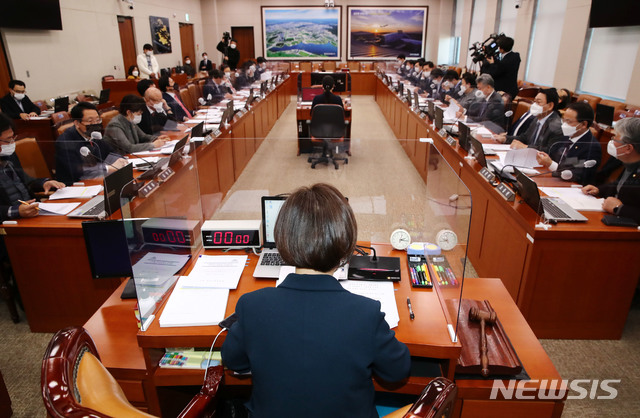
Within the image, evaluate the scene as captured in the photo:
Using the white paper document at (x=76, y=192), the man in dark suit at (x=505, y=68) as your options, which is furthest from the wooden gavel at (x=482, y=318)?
the man in dark suit at (x=505, y=68)

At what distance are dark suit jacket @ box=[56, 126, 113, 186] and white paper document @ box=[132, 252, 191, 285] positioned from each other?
5.29 feet

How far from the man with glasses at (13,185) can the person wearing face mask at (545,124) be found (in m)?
3.48

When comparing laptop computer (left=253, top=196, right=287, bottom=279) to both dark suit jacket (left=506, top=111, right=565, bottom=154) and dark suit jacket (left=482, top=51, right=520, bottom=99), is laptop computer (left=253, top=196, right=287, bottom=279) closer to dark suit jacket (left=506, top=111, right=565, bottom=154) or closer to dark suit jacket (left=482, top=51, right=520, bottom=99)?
dark suit jacket (left=506, top=111, right=565, bottom=154)

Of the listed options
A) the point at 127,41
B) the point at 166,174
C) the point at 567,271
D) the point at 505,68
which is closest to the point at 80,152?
the point at 166,174

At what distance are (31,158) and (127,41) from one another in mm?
7547

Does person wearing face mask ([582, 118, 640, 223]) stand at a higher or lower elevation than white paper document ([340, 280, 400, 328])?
higher

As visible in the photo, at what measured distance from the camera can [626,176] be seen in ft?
7.75

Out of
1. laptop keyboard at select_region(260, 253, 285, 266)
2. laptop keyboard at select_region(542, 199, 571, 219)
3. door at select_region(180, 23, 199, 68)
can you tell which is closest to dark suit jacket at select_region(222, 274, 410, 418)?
laptop keyboard at select_region(260, 253, 285, 266)

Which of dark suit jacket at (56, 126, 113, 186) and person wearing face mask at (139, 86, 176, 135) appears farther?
person wearing face mask at (139, 86, 176, 135)

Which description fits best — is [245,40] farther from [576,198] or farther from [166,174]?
[576,198]

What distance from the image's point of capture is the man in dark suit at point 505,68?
18.6 feet

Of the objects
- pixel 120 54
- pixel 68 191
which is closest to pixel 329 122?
pixel 68 191

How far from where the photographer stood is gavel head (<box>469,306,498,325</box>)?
1.59 m

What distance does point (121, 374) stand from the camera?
1509 millimetres
